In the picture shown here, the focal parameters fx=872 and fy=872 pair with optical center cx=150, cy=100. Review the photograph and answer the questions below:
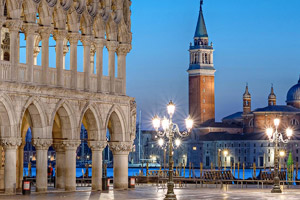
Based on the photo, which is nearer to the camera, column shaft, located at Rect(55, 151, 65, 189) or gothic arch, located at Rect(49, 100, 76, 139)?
gothic arch, located at Rect(49, 100, 76, 139)

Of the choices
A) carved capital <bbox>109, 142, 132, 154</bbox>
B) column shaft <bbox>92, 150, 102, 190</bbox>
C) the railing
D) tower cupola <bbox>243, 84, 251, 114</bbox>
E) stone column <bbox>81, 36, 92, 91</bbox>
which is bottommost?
column shaft <bbox>92, 150, 102, 190</bbox>

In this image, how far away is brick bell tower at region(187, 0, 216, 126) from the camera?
187 m

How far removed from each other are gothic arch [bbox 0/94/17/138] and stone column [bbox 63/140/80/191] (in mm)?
3446

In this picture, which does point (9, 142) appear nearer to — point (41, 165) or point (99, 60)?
point (41, 165)

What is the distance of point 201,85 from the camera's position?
186m

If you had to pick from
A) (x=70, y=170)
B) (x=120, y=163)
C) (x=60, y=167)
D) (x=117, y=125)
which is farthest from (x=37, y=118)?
(x=120, y=163)

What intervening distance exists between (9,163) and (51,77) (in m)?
4.01

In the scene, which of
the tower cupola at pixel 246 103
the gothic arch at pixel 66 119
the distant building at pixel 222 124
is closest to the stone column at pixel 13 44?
the gothic arch at pixel 66 119

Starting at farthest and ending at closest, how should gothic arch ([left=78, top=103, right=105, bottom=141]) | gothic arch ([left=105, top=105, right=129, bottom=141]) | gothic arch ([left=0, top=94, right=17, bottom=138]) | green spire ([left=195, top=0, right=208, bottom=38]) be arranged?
green spire ([left=195, top=0, right=208, bottom=38])
gothic arch ([left=105, top=105, right=129, bottom=141])
gothic arch ([left=78, top=103, right=105, bottom=141])
gothic arch ([left=0, top=94, right=17, bottom=138])

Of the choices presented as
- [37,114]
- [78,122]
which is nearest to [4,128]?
[37,114]

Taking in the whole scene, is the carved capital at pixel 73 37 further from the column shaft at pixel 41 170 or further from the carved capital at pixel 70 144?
the column shaft at pixel 41 170

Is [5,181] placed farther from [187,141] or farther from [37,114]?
[187,141]

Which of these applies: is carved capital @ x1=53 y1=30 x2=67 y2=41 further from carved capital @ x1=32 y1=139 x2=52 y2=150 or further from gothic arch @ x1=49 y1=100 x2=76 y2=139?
carved capital @ x1=32 y1=139 x2=52 y2=150

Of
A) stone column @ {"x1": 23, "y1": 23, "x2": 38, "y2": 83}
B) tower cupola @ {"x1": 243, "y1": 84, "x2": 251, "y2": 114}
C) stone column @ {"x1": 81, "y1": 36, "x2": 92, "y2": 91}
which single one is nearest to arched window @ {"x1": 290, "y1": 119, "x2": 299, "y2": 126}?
tower cupola @ {"x1": 243, "y1": 84, "x2": 251, "y2": 114}
